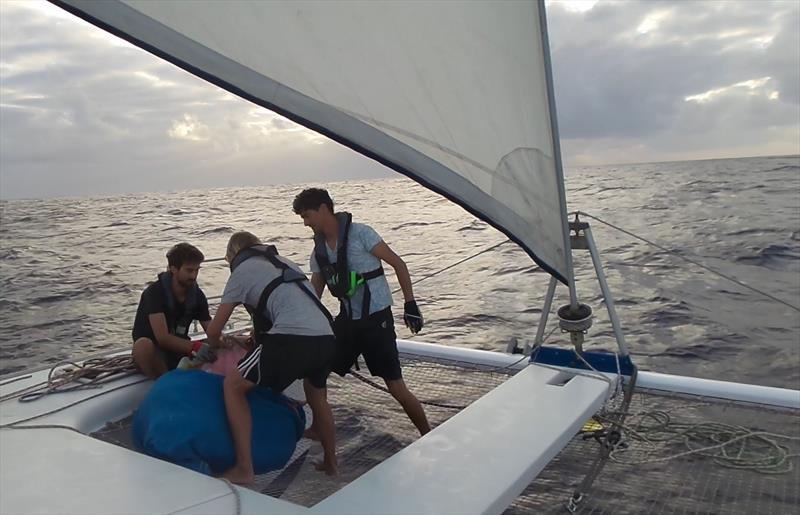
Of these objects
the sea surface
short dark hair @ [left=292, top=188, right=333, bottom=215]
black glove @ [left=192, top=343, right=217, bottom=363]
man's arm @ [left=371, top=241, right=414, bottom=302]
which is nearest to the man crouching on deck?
black glove @ [left=192, top=343, right=217, bottom=363]

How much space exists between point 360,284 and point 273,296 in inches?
22.4

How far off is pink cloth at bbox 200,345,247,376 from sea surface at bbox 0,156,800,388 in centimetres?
228

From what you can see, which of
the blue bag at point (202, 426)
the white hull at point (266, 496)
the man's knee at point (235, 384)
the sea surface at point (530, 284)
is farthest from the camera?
the sea surface at point (530, 284)

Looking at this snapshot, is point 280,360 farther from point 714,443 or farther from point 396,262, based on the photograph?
point 714,443

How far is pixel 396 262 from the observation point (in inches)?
133

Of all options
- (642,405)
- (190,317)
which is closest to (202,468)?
(190,317)

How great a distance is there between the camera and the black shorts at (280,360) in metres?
2.99

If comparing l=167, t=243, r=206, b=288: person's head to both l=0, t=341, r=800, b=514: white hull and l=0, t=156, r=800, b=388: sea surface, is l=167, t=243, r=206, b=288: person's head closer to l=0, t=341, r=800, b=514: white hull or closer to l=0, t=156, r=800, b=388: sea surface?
l=0, t=341, r=800, b=514: white hull

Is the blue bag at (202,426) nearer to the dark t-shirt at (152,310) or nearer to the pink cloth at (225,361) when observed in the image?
the pink cloth at (225,361)

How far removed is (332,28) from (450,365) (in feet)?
10.2

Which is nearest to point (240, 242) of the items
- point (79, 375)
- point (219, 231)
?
point (79, 375)

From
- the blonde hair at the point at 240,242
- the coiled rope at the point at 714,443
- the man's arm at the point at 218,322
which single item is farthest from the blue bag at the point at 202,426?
the coiled rope at the point at 714,443

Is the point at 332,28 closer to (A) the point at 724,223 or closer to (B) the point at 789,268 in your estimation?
(B) the point at 789,268

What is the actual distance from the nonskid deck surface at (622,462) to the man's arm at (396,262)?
2.91 feet
